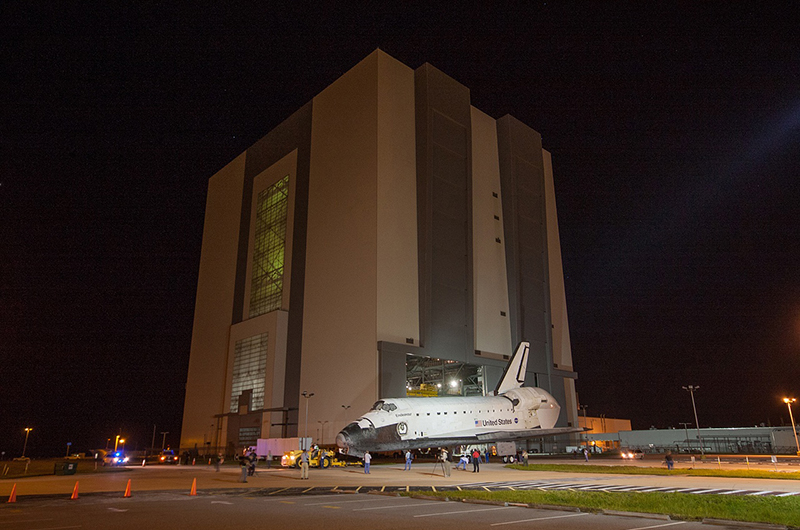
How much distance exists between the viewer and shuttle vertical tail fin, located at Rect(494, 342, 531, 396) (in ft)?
152

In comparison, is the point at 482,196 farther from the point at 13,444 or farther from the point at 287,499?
the point at 13,444

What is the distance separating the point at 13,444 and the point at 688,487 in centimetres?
14565

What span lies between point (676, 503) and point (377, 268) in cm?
3924

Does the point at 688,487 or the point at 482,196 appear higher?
the point at 482,196

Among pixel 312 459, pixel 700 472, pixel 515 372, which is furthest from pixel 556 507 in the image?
Answer: pixel 515 372

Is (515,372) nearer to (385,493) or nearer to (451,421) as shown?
(451,421)

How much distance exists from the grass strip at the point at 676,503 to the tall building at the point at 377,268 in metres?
32.8

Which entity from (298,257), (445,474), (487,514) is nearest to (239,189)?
(298,257)

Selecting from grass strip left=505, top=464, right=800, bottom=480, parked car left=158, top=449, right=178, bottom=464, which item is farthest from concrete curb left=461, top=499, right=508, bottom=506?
parked car left=158, top=449, right=178, bottom=464

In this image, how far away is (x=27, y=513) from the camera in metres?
14.6

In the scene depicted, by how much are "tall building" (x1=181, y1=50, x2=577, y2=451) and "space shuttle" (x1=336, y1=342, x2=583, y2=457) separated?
11.9 meters

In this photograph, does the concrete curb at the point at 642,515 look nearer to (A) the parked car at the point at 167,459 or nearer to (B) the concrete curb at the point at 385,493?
(B) the concrete curb at the point at 385,493

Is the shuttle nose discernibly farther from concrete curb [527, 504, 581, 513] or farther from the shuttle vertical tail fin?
concrete curb [527, 504, 581, 513]

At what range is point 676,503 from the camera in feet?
48.2
